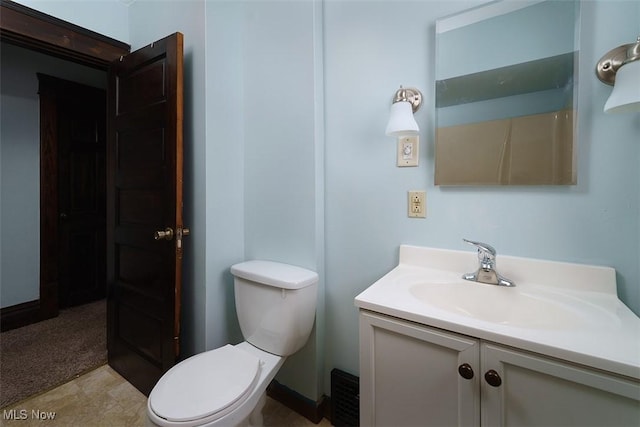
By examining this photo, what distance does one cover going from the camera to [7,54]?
85.1 inches

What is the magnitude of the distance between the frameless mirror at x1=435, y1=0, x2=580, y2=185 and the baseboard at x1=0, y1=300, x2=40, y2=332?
10.7 ft

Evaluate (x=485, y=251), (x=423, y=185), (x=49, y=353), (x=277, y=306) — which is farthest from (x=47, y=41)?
(x=485, y=251)

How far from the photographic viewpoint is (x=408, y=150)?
1.18 metres

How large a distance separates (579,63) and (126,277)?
232cm

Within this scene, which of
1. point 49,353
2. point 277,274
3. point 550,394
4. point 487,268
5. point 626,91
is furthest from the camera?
point 49,353

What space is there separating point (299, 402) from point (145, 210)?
1.31m

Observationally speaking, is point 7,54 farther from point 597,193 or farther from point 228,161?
point 597,193

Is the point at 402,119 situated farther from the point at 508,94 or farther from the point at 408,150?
the point at 508,94

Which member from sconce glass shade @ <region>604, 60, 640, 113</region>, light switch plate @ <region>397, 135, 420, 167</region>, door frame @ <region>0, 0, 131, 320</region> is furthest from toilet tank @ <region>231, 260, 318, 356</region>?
door frame @ <region>0, 0, 131, 320</region>

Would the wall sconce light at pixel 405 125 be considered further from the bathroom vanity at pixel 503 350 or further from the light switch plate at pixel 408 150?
the bathroom vanity at pixel 503 350

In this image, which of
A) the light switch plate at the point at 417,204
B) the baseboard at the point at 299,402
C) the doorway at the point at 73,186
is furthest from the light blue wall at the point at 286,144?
the doorway at the point at 73,186

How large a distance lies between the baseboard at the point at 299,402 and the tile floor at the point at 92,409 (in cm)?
2

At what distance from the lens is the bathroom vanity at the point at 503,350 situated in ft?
1.90

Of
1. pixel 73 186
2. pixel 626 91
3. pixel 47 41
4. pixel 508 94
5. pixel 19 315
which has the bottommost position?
pixel 19 315
